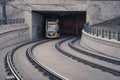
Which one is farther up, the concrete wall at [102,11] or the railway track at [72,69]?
the concrete wall at [102,11]

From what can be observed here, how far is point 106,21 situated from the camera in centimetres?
4022

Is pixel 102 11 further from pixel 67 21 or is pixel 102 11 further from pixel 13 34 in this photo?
pixel 13 34

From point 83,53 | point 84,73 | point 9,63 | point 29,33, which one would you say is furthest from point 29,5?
point 84,73

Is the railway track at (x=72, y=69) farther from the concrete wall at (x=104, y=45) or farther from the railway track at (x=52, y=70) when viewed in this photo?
the concrete wall at (x=104, y=45)

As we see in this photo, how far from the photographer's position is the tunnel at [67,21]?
4487cm

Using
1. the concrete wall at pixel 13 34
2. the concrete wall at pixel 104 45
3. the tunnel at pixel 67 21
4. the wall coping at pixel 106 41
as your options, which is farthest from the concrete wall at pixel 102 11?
the wall coping at pixel 106 41

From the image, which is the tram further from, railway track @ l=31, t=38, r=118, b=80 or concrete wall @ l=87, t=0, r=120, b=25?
railway track @ l=31, t=38, r=118, b=80

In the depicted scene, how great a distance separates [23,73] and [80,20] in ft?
107

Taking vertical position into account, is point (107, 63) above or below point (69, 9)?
below

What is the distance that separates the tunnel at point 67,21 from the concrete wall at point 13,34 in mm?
5075

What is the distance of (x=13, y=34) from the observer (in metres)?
34.0

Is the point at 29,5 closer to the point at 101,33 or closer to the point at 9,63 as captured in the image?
the point at 101,33

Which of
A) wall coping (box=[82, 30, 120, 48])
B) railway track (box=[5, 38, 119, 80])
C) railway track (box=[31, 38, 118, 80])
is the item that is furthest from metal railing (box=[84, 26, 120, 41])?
railway track (box=[31, 38, 118, 80])

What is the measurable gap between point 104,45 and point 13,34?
46.5 ft
